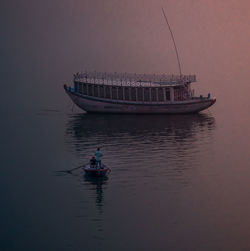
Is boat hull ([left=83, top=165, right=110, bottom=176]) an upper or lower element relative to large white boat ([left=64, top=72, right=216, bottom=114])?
lower

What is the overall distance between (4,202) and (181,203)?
960cm

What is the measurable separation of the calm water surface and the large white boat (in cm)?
1074

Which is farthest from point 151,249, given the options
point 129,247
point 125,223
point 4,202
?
point 4,202

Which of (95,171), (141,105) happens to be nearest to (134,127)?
(141,105)

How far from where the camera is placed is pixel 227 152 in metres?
39.5

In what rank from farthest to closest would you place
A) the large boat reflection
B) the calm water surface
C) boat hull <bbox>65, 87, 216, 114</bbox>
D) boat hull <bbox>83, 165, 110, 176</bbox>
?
boat hull <bbox>65, 87, 216, 114</bbox> → the large boat reflection → boat hull <bbox>83, 165, 110, 176</bbox> → the calm water surface

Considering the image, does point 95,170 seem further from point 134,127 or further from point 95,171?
point 134,127

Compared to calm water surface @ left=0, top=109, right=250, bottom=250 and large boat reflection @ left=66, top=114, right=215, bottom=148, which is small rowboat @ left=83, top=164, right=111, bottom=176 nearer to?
calm water surface @ left=0, top=109, right=250, bottom=250

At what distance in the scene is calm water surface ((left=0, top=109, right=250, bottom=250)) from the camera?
874 inches

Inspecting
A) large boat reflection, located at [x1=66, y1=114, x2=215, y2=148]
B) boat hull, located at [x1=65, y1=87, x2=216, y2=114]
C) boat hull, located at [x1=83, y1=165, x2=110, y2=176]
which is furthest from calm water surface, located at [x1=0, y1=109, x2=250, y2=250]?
boat hull, located at [x1=65, y1=87, x2=216, y2=114]

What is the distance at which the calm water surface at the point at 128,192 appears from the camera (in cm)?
2219

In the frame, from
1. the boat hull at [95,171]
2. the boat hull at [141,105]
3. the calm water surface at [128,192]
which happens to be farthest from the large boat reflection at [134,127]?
the boat hull at [95,171]

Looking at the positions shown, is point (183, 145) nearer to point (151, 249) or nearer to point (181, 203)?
point (181, 203)

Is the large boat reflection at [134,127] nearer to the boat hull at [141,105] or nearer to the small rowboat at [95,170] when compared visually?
the boat hull at [141,105]
